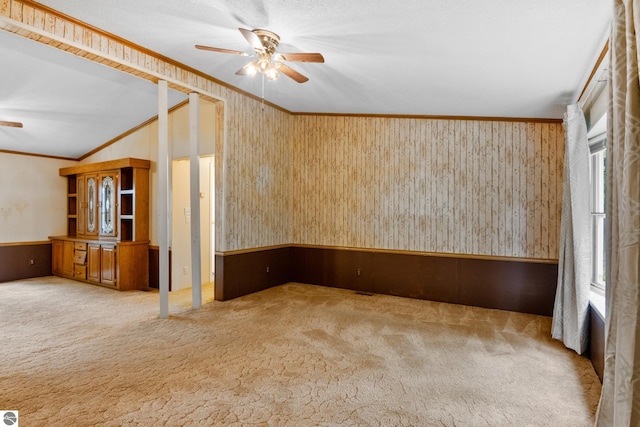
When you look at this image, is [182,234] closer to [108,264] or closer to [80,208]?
[108,264]

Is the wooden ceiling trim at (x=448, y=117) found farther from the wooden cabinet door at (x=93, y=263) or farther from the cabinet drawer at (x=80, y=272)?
the cabinet drawer at (x=80, y=272)

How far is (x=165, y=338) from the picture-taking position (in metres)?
3.18

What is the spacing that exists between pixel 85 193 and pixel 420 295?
5.75m

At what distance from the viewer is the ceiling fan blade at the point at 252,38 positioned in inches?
94.6

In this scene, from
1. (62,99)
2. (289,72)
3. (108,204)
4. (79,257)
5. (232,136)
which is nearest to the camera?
(289,72)

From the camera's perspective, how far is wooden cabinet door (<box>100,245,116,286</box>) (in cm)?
523

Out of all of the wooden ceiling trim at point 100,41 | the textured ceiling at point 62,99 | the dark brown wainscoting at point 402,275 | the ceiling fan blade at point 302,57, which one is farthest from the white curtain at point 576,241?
the textured ceiling at point 62,99

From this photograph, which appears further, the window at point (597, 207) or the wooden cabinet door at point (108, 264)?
the wooden cabinet door at point (108, 264)

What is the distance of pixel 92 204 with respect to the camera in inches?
228

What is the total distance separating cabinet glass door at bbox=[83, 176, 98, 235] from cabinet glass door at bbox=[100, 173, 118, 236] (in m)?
0.20

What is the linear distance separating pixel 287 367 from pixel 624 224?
2.24m

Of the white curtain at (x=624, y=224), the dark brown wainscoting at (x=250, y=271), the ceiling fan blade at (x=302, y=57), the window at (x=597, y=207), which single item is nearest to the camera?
the white curtain at (x=624, y=224)

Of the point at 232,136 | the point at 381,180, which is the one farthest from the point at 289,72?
the point at 381,180

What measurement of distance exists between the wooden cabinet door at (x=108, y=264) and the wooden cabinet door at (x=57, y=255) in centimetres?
140
